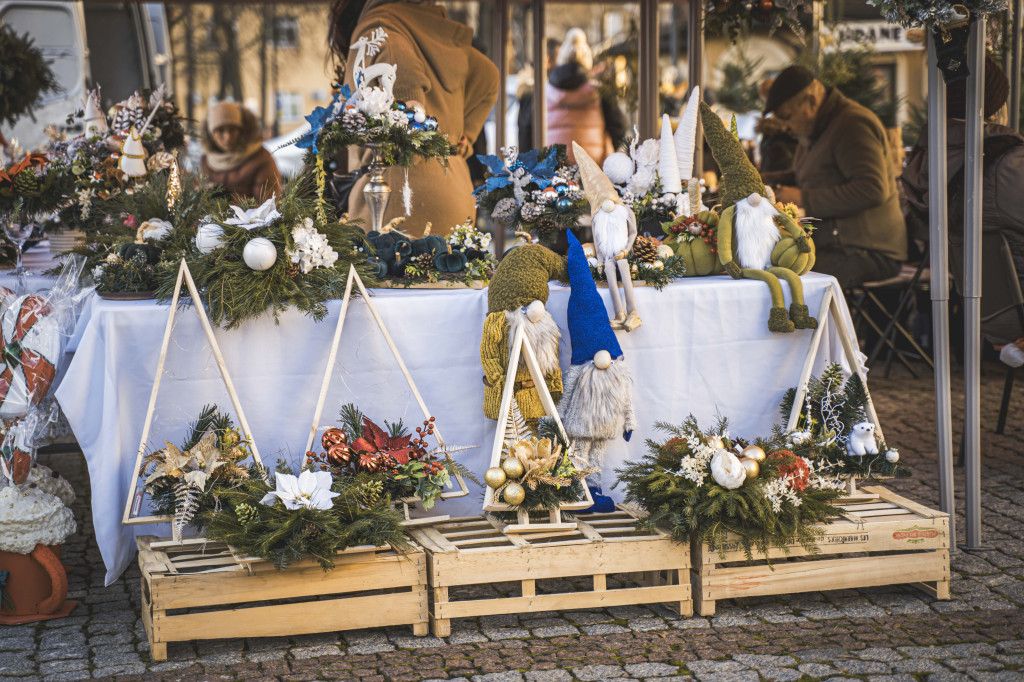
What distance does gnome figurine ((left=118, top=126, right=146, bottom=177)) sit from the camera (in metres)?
4.22

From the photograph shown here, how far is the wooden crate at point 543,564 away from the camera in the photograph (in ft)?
10.6

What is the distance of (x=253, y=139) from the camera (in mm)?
6406

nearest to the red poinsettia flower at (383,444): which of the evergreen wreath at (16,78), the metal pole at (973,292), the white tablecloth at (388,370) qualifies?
the white tablecloth at (388,370)

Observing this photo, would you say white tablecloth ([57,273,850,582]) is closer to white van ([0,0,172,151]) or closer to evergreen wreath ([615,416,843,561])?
evergreen wreath ([615,416,843,561])

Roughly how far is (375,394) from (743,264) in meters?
1.42

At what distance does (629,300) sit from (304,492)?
1286 mm

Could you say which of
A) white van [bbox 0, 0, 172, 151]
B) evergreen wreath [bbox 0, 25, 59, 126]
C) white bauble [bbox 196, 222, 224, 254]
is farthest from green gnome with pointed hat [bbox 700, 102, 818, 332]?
white van [bbox 0, 0, 172, 151]

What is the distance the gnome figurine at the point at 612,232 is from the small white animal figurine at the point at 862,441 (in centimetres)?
81

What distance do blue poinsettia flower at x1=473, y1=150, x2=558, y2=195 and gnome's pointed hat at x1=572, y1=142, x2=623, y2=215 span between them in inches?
7.8

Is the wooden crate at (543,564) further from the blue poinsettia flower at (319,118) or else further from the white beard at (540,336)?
the blue poinsettia flower at (319,118)

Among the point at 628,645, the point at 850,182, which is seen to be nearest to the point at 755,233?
the point at 628,645

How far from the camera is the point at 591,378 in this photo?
3.54 metres

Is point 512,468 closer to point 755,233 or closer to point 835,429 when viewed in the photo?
point 835,429

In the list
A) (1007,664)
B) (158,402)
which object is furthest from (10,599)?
(1007,664)
